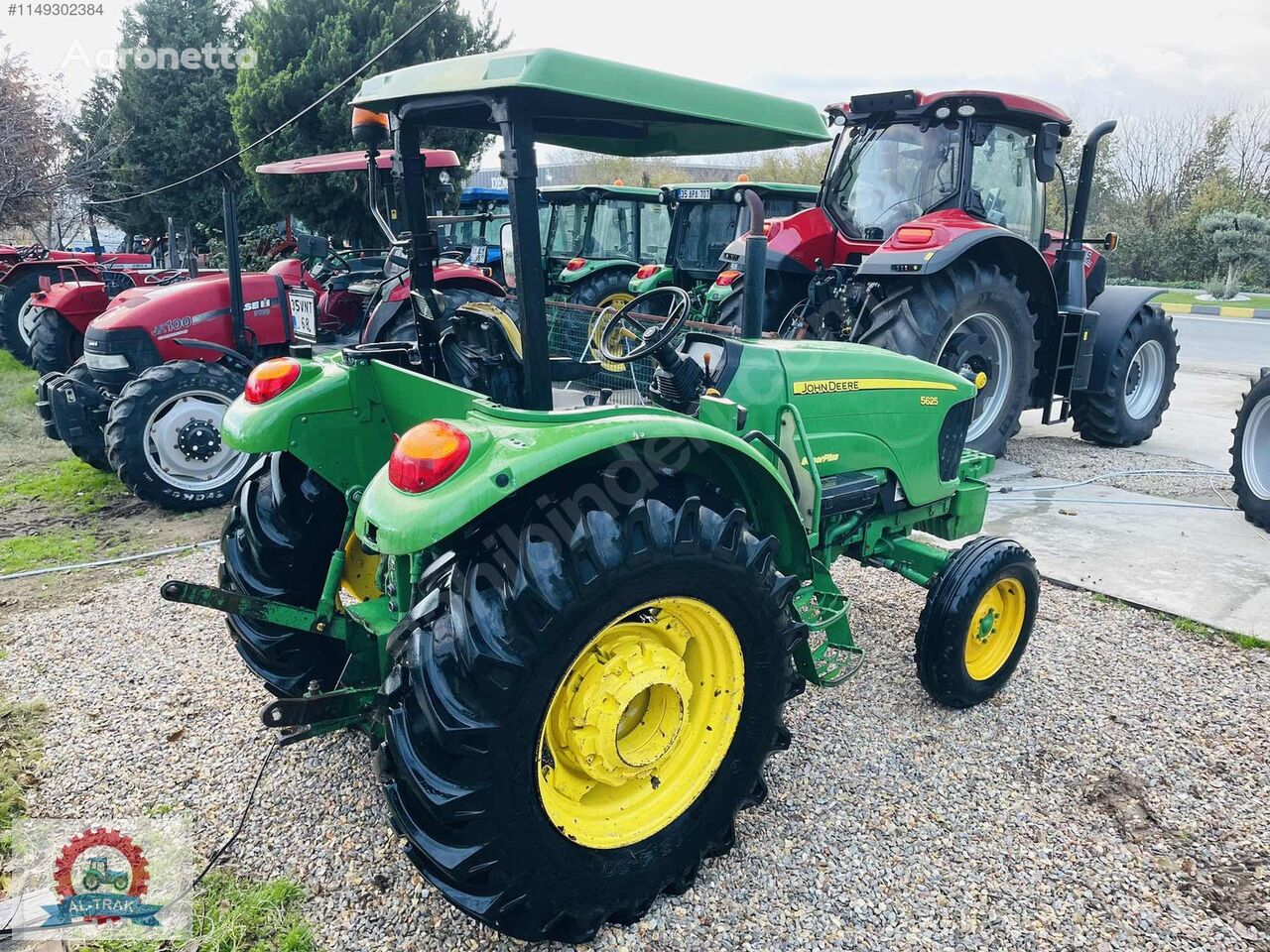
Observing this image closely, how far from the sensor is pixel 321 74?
13586 millimetres

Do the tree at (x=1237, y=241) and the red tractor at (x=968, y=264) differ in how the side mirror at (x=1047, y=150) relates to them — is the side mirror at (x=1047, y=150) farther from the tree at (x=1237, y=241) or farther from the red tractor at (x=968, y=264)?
the tree at (x=1237, y=241)

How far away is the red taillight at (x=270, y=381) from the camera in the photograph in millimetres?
2520

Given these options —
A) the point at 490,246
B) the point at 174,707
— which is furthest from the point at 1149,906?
the point at 490,246

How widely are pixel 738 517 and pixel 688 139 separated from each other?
4.29 ft

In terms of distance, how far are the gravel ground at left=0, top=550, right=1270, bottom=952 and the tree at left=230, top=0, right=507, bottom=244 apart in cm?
1143

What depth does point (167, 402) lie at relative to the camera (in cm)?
511

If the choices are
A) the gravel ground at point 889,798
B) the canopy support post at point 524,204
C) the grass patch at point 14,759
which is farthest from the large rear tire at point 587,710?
the grass patch at point 14,759

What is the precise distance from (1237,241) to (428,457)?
2446cm

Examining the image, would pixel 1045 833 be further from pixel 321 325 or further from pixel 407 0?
pixel 407 0

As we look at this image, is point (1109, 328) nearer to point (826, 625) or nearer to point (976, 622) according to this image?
point (976, 622)

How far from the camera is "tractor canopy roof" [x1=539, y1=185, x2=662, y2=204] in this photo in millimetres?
10547

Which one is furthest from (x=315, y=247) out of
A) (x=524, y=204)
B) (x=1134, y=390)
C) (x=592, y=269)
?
(x=1134, y=390)

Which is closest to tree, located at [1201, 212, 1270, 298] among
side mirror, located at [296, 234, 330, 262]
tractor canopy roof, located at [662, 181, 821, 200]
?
tractor canopy roof, located at [662, 181, 821, 200]

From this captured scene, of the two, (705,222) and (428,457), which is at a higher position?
(705,222)
